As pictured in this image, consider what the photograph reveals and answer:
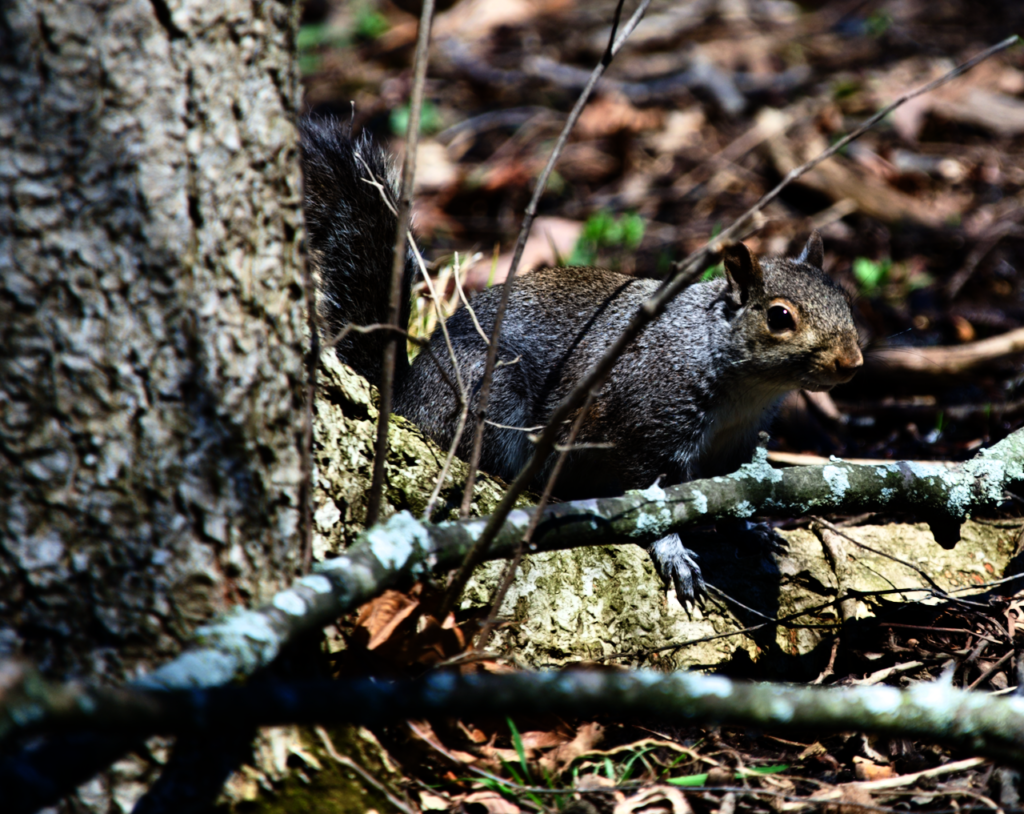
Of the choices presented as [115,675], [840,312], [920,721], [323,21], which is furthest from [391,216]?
[323,21]

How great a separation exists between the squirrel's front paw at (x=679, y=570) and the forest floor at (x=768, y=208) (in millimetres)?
407

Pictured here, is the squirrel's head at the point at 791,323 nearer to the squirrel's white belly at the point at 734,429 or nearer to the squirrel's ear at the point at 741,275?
Result: the squirrel's ear at the point at 741,275

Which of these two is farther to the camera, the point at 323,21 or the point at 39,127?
the point at 323,21

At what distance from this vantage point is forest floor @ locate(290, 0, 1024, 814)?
74.1 inches

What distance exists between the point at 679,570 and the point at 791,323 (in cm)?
93

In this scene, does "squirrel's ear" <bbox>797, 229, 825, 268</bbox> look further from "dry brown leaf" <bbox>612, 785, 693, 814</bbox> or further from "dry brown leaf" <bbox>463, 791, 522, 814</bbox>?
"dry brown leaf" <bbox>463, 791, 522, 814</bbox>

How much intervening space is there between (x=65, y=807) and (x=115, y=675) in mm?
196

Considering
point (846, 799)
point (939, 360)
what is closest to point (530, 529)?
point (846, 799)

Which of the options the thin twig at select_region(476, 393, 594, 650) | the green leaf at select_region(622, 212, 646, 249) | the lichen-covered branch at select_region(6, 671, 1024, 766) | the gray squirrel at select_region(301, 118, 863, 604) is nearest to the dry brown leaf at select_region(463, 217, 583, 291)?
the green leaf at select_region(622, 212, 646, 249)

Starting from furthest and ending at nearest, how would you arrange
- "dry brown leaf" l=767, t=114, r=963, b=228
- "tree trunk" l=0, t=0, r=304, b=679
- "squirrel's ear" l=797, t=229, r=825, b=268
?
"dry brown leaf" l=767, t=114, r=963, b=228, "squirrel's ear" l=797, t=229, r=825, b=268, "tree trunk" l=0, t=0, r=304, b=679

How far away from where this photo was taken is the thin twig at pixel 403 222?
65.5 inches

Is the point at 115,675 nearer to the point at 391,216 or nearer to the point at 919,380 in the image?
the point at 391,216

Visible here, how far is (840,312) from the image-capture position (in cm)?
286

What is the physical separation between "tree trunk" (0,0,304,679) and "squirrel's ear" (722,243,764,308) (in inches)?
69.1
